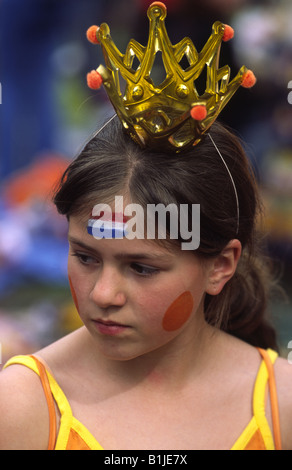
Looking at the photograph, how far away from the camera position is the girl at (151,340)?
5.16 feet

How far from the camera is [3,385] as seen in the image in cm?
161

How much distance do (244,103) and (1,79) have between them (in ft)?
5.49

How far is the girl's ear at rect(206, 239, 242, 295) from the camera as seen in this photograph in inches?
68.4

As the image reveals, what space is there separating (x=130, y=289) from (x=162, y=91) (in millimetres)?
451

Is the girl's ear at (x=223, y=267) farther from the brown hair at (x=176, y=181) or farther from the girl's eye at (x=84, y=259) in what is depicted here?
the girl's eye at (x=84, y=259)

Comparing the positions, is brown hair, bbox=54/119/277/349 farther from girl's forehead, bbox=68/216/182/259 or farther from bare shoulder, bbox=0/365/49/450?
bare shoulder, bbox=0/365/49/450

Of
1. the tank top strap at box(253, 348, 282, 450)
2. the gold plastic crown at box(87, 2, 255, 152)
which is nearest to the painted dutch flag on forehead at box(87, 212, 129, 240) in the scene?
the gold plastic crown at box(87, 2, 255, 152)

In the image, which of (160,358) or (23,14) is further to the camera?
(23,14)

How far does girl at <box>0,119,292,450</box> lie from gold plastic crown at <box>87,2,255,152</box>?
0.18 ft

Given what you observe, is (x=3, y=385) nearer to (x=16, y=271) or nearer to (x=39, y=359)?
(x=39, y=359)

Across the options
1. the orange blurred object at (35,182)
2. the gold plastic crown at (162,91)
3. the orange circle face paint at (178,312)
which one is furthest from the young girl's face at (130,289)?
the orange blurred object at (35,182)

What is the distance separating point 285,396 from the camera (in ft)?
5.89

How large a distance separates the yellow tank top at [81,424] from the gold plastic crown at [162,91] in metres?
0.60

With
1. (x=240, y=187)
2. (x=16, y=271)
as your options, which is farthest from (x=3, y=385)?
(x=16, y=271)
